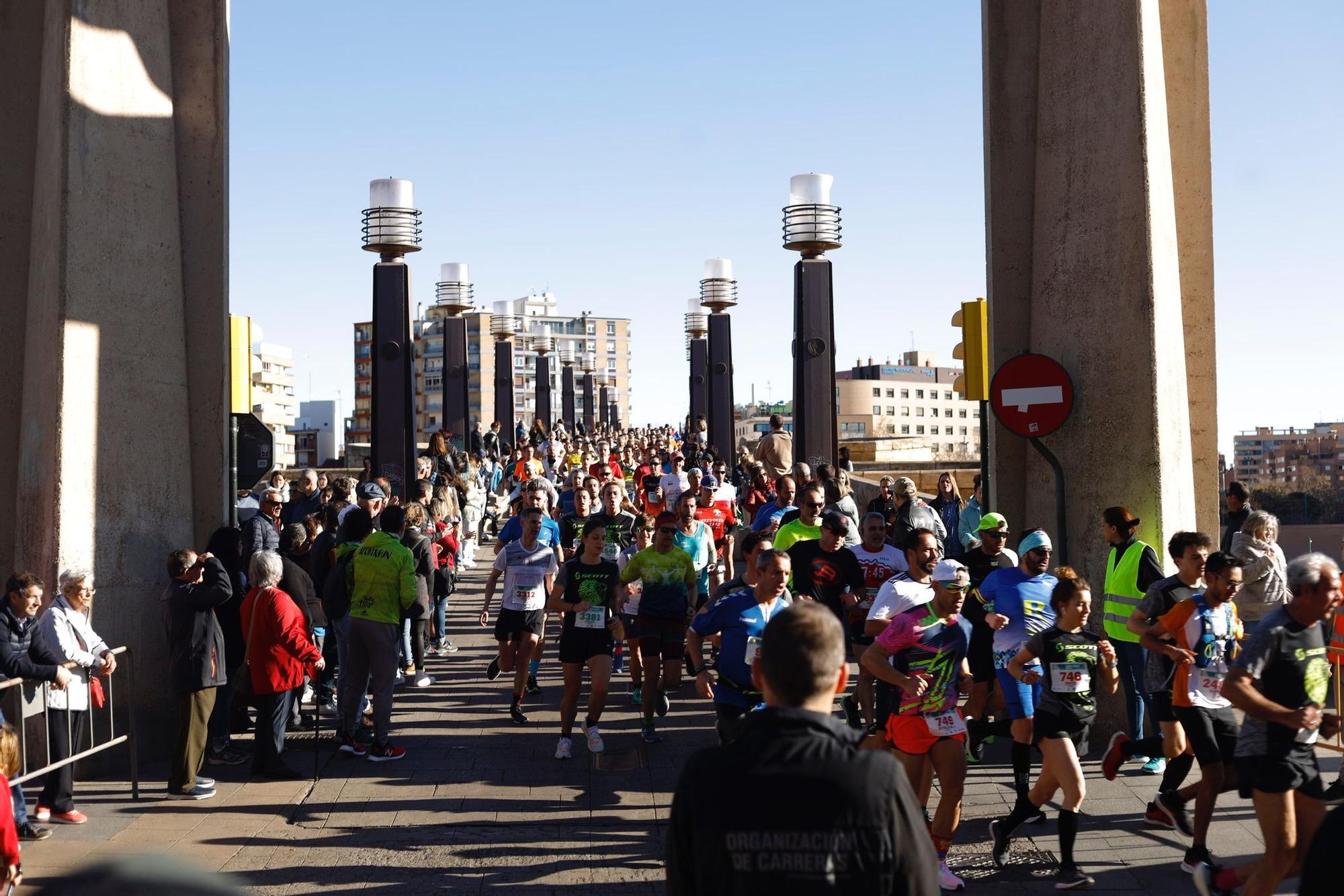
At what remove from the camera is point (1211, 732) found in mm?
6641

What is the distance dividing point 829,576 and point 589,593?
173 cm

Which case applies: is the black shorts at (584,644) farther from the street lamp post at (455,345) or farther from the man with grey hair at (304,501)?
the street lamp post at (455,345)

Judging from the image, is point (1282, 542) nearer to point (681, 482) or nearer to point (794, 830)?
point (681, 482)

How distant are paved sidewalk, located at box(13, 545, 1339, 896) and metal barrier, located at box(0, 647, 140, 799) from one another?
0.91 feet

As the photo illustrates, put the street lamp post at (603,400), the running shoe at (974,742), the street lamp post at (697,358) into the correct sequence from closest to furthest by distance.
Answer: the running shoe at (974,742)
the street lamp post at (697,358)
the street lamp post at (603,400)

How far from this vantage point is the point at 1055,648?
6699mm

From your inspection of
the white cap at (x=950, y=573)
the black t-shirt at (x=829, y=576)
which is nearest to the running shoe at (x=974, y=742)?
the black t-shirt at (x=829, y=576)

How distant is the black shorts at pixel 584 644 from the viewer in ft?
30.9

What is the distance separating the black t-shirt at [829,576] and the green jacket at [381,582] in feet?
9.13

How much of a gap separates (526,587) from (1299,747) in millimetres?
6530

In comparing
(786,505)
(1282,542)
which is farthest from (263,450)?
(1282,542)

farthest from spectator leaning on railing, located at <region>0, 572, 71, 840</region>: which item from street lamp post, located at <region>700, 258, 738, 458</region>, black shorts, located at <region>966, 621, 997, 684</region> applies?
street lamp post, located at <region>700, 258, 738, 458</region>

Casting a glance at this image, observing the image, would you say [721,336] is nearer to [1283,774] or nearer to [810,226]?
[810,226]

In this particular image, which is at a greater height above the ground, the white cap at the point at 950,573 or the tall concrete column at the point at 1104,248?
the tall concrete column at the point at 1104,248
